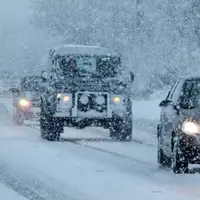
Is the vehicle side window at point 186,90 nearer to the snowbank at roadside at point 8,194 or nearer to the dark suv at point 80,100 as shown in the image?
the snowbank at roadside at point 8,194

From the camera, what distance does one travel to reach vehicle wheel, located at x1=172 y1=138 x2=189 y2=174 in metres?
12.4

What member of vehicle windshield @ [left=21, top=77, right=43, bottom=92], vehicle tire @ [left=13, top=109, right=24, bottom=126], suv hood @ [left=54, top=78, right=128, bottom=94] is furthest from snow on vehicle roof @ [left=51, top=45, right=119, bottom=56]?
vehicle windshield @ [left=21, top=77, right=43, bottom=92]

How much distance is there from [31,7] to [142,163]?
51.8 metres

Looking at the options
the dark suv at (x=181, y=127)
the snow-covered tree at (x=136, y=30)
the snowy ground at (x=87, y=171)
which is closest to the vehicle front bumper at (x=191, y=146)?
the dark suv at (x=181, y=127)

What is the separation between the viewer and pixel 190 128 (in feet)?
40.3

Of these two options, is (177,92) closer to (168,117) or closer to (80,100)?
(168,117)

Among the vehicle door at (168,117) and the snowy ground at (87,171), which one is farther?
the vehicle door at (168,117)

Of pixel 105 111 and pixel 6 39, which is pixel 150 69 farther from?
pixel 6 39

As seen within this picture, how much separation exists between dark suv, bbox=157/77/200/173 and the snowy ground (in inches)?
10.7

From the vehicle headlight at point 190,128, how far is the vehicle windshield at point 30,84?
15.6 meters

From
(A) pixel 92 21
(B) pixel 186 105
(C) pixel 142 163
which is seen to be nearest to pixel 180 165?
(B) pixel 186 105

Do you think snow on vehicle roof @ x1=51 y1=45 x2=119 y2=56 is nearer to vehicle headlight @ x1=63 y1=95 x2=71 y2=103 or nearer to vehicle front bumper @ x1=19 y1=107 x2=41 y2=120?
vehicle headlight @ x1=63 y1=95 x2=71 y2=103

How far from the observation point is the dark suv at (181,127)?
12.3 m

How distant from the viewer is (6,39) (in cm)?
17212
